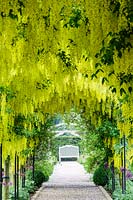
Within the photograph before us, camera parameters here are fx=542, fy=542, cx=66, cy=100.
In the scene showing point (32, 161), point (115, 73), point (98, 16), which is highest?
point (98, 16)

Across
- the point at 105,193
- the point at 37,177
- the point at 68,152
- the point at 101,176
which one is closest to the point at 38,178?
the point at 37,177

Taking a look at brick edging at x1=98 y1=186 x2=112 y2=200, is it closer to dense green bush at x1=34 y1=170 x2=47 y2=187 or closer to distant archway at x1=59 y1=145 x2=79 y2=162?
dense green bush at x1=34 y1=170 x2=47 y2=187

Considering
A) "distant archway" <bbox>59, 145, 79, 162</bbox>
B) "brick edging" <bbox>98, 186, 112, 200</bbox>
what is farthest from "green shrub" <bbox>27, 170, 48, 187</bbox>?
"distant archway" <bbox>59, 145, 79, 162</bbox>

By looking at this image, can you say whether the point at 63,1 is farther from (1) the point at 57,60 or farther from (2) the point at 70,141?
(2) the point at 70,141

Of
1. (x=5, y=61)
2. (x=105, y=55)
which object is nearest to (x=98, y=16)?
(x=105, y=55)

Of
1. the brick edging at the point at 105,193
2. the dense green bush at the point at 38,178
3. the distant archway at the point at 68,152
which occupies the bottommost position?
the brick edging at the point at 105,193

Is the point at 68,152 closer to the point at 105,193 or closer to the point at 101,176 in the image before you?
the point at 101,176

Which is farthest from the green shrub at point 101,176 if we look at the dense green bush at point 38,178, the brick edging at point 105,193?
the dense green bush at point 38,178

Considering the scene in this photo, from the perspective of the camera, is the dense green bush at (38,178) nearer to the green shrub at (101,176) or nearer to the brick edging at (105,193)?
the green shrub at (101,176)

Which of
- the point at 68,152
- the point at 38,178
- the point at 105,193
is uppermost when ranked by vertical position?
the point at 68,152

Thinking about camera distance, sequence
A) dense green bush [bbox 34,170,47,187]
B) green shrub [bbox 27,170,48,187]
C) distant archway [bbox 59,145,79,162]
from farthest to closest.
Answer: distant archway [bbox 59,145,79,162], dense green bush [bbox 34,170,47,187], green shrub [bbox 27,170,48,187]

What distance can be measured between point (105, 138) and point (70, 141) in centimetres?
2205

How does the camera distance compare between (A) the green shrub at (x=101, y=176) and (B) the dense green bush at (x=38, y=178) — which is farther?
(B) the dense green bush at (x=38, y=178)

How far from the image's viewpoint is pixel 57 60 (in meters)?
6.52
